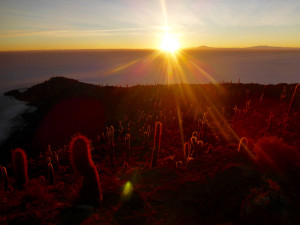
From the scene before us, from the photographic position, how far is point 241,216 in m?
4.59

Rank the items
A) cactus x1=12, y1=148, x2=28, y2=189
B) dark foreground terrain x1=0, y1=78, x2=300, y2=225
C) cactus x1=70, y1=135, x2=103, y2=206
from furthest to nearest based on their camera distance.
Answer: cactus x1=12, y1=148, x2=28, y2=189
cactus x1=70, y1=135, x2=103, y2=206
dark foreground terrain x1=0, y1=78, x2=300, y2=225

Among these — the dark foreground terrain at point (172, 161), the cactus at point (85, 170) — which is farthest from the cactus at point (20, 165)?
the cactus at point (85, 170)

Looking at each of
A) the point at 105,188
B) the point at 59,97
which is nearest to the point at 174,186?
the point at 105,188

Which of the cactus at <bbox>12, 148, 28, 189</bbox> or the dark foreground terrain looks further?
the cactus at <bbox>12, 148, 28, 189</bbox>

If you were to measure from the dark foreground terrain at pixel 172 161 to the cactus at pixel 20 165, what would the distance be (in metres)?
0.29

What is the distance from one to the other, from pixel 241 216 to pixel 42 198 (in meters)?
5.32

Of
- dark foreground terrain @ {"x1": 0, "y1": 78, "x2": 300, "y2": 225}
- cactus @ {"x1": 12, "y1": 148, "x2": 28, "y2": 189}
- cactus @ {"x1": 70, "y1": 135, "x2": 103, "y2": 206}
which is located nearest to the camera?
dark foreground terrain @ {"x1": 0, "y1": 78, "x2": 300, "y2": 225}

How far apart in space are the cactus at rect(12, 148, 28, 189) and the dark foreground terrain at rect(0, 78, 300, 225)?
293 millimetres

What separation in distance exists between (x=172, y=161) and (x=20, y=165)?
21.1 feet

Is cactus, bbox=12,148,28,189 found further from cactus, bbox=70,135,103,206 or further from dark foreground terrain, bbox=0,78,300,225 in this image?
cactus, bbox=70,135,103,206

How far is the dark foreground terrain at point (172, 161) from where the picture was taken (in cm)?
548

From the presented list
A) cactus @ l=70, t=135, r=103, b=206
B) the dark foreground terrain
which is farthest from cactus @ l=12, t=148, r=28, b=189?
cactus @ l=70, t=135, r=103, b=206

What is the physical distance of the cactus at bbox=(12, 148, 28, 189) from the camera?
865 cm

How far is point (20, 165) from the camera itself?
8.78 metres
